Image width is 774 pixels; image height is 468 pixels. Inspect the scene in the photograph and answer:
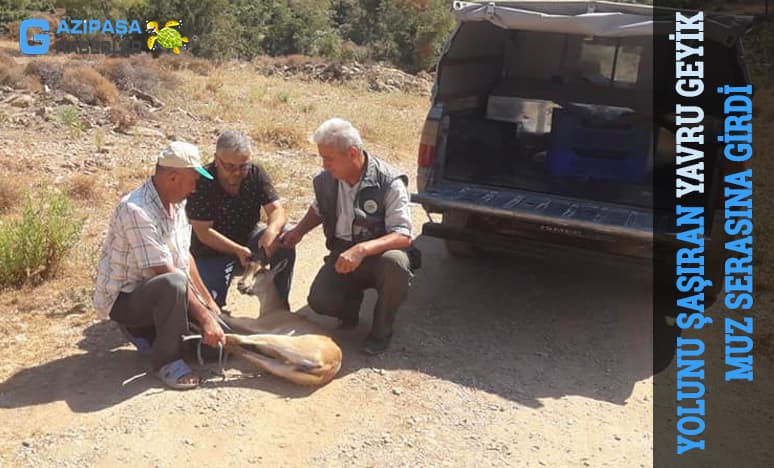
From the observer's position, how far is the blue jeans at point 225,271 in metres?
4.24

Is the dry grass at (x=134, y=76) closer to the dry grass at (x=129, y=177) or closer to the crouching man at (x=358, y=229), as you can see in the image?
the dry grass at (x=129, y=177)

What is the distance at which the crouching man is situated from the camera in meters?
3.74

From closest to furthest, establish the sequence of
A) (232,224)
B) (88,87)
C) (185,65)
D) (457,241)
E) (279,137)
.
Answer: (232,224)
(457,241)
(279,137)
(88,87)
(185,65)

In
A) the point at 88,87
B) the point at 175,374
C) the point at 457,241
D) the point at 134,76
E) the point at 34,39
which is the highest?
the point at 34,39

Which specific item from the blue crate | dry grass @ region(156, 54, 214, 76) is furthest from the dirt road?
dry grass @ region(156, 54, 214, 76)

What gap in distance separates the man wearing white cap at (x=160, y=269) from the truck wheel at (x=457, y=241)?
72.4 inches

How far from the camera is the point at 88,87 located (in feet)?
38.3

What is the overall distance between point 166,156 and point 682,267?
3000mm

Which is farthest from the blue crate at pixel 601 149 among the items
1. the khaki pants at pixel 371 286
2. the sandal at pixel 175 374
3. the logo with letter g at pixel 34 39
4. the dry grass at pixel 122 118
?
the logo with letter g at pixel 34 39

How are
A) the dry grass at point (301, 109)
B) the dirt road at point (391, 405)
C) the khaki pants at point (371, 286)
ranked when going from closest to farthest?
the dirt road at point (391, 405) → the khaki pants at point (371, 286) → the dry grass at point (301, 109)

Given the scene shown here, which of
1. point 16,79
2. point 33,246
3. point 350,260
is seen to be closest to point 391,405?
point 350,260

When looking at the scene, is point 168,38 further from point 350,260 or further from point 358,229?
point 350,260

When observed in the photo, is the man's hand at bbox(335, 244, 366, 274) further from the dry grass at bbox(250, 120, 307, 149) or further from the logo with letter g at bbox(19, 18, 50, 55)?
the logo with letter g at bbox(19, 18, 50, 55)

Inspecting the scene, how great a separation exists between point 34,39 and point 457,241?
2588cm
